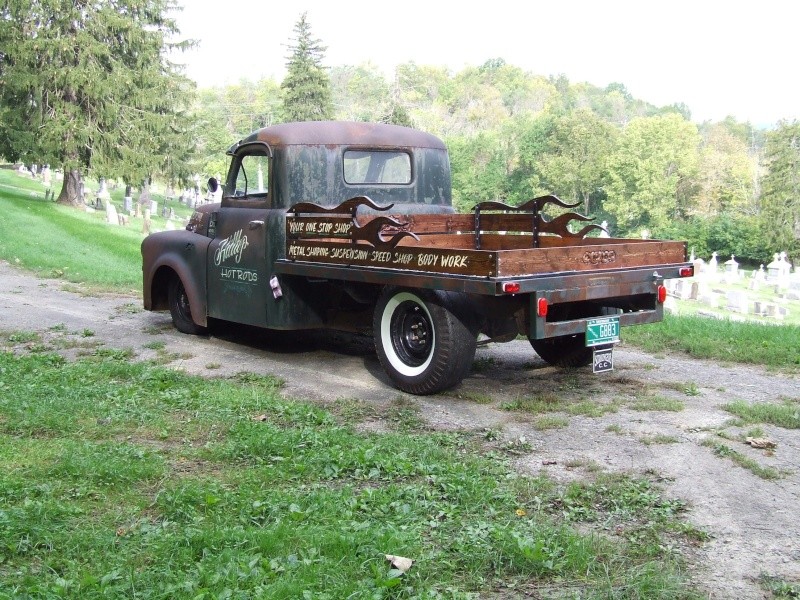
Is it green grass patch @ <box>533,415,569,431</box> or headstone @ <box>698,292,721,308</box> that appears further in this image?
headstone @ <box>698,292,721,308</box>

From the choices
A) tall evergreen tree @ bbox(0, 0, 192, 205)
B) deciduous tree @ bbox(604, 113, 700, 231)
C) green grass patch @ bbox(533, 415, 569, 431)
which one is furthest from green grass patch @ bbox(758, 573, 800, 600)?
deciduous tree @ bbox(604, 113, 700, 231)

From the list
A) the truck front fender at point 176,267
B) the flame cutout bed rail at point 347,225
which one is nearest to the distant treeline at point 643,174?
the truck front fender at point 176,267

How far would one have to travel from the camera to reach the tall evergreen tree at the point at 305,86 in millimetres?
56375

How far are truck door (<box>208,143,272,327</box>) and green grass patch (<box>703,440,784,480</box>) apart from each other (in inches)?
173

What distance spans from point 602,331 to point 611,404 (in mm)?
590

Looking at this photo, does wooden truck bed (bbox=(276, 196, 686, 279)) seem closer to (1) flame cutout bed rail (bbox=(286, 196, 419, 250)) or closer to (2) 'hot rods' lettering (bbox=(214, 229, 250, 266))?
(1) flame cutout bed rail (bbox=(286, 196, 419, 250))

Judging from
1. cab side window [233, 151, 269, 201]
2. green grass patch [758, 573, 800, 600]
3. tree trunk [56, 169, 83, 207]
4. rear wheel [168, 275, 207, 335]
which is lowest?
green grass patch [758, 573, 800, 600]

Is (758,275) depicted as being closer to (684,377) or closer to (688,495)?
(684,377)

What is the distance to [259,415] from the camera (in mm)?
6297

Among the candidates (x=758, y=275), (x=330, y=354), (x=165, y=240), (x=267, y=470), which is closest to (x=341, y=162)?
(x=330, y=354)

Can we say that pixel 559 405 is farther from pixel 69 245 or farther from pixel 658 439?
pixel 69 245

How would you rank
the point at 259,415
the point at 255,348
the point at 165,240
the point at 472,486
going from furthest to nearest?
the point at 165,240, the point at 255,348, the point at 259,415, the point at 472,486

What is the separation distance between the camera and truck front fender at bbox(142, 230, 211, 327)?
30.6ft

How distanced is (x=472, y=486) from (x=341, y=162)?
189 inches
